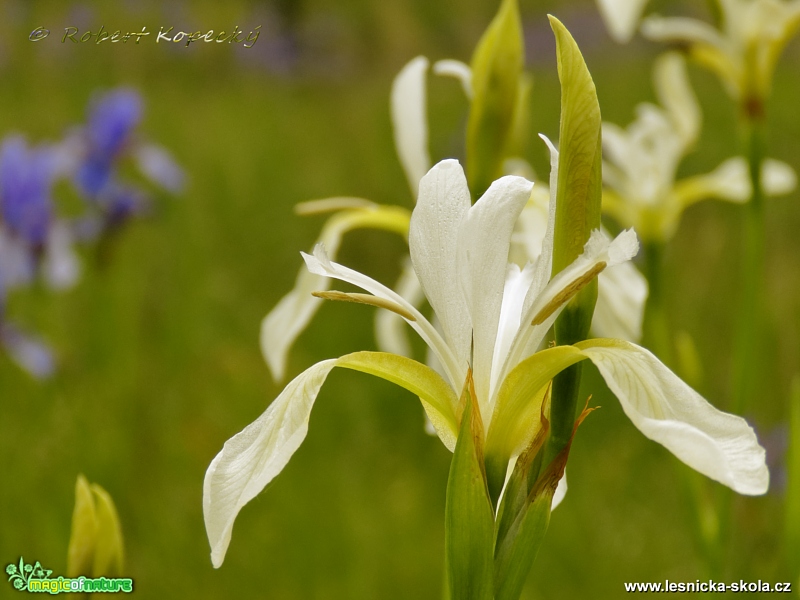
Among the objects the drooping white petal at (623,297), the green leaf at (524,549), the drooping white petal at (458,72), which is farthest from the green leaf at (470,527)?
the drooping white petal at (458,72)

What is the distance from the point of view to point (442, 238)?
49 cm

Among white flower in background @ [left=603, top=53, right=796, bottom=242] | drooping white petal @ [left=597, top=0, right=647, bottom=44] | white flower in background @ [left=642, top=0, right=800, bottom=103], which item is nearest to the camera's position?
drooping white petal @ [left=597, top=0, right=647, bottom=44]

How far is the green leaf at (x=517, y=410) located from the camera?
1.48 feet

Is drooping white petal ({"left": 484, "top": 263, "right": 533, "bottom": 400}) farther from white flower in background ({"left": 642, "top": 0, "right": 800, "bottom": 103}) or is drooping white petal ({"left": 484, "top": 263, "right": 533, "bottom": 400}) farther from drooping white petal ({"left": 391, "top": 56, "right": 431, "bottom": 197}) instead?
white flower in background ({"left": 642, "top": 0, "right": 800, "bottom": 103})

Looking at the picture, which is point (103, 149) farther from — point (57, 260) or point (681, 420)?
point (681, 420)

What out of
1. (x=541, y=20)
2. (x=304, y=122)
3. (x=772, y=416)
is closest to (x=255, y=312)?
(x=772, y=416)

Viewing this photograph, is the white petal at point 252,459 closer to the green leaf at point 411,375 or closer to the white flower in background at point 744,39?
the green leaf at point 411,375

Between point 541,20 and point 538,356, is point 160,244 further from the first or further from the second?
point 541,20

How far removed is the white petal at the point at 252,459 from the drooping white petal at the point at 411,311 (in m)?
0.05

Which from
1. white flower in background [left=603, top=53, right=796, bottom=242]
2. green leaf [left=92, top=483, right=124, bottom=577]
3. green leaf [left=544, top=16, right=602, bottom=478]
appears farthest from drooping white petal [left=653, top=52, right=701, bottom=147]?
green leaf [left=92, top=483, right=124, bottom=577]

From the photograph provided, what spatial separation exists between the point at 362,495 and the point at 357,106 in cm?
281

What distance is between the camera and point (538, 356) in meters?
0.45

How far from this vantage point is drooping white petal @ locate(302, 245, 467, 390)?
19.5 inches

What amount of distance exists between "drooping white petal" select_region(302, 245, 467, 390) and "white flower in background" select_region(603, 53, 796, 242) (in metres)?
0.66
